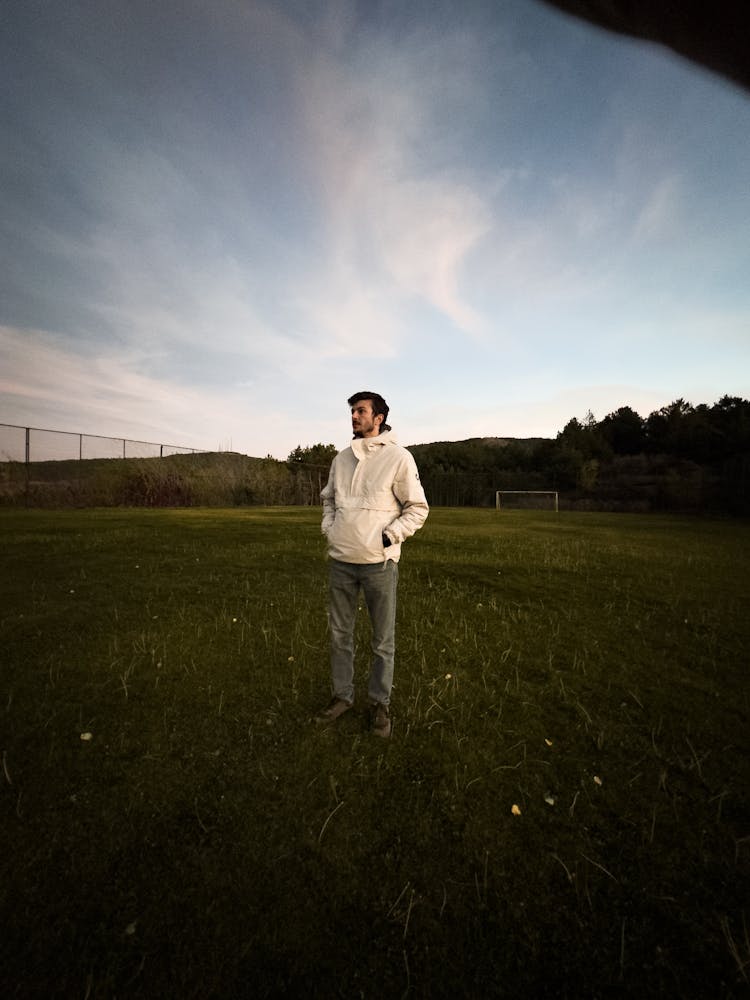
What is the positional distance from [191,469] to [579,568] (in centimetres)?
2059

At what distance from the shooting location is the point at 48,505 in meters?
19.4

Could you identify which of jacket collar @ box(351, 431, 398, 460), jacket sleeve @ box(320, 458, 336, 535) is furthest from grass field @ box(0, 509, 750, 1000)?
Result: jacket collar @ box(351, 431, 398, 460)

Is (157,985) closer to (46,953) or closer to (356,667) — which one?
(46,953)

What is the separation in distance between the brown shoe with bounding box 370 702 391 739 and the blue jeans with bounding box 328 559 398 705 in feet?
0.15

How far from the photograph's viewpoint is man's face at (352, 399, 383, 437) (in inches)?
128

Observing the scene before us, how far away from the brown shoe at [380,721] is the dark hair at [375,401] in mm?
2001

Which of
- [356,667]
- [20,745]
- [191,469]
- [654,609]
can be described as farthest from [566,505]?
[20,745]

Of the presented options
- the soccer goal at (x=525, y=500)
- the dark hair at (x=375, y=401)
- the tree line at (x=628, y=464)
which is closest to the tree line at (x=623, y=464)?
the tree line at (x=628, y=464)

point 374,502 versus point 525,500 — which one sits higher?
point 374,502

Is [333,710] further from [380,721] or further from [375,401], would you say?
[375,401]

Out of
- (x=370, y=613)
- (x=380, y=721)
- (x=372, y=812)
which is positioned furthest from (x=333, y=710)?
(x=372, y=812)

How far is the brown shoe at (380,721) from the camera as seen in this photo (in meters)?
3.12

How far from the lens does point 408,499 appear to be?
10.4 feet

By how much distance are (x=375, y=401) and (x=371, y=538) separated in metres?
1.00
